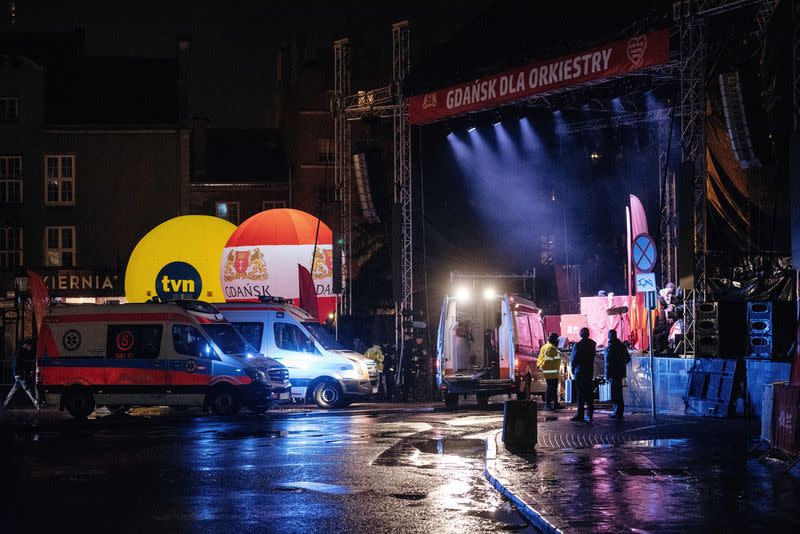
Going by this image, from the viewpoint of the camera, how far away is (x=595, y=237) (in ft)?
126

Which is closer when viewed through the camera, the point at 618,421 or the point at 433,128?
the point at 618,421

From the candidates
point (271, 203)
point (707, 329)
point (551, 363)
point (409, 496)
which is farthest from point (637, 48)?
point (271, 203)

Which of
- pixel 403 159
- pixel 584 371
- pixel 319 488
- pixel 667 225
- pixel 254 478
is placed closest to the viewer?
pixel 319 488

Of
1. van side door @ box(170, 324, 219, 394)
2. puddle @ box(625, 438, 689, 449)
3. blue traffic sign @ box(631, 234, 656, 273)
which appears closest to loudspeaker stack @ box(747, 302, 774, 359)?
blue traffic sign @ box(631, 234, 656, 273)

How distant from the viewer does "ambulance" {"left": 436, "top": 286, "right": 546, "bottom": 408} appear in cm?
2447

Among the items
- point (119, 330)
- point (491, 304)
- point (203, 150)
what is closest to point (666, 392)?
point (491, 304)

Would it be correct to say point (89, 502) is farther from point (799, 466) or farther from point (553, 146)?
point (553, 146)

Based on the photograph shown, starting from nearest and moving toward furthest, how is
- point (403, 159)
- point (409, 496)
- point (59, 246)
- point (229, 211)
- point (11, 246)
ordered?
point (409, 496) → point (403, 159) → point (11, 246) → point (59, 246) → point (229, 211)

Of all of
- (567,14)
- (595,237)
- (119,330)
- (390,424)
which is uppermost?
(567,14)

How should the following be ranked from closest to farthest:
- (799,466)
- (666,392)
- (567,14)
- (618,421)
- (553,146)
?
(799,466), (618,421), (666,392), (567,14), (553,146)

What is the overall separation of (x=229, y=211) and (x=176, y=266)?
18.7m

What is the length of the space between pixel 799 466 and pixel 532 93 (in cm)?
1592

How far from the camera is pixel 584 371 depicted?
66.8 ft

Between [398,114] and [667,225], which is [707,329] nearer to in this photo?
[667,225]
